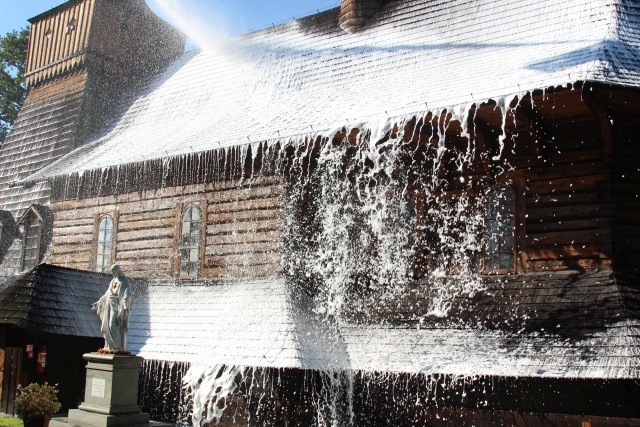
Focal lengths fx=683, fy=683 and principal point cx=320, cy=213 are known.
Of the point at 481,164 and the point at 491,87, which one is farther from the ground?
the point at 491,87

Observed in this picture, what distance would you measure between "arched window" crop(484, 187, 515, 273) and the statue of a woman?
20.8ft

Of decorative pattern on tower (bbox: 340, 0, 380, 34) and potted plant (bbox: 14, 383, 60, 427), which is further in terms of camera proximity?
decorative pattern on tower (bbox: 340, 0, 380, 34)

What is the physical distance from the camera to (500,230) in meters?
11.0

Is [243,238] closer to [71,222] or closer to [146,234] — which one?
[146,234]

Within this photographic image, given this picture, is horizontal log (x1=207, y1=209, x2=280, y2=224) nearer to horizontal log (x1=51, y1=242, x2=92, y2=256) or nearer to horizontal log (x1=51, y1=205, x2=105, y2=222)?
horizontal log (x1=51, y1=205, x2=105, y2=222)

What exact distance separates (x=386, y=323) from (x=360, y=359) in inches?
29.8

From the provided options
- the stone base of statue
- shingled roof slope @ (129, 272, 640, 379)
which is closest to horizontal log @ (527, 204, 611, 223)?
shingled roof slope @ (129, 272, 640, 379)

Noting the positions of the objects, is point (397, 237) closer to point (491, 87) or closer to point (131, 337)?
point (491, 87)

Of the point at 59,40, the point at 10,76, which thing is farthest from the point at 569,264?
the point at 10,76

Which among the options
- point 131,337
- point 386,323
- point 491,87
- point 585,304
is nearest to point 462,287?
point 386,323

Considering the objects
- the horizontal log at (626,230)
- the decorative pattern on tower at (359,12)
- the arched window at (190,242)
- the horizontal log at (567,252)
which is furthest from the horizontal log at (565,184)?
the decorative pattern on tower at (359,12)

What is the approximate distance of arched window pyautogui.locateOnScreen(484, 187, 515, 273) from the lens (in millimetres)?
10875

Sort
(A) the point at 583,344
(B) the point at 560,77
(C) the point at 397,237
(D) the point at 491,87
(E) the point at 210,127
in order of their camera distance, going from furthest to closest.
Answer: (E) the point at 210,127
(C) the point at 397,237
(D) the point at 491,87
(B) the point at 560,77
(A) the point at 583,344

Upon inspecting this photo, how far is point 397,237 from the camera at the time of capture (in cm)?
1204
